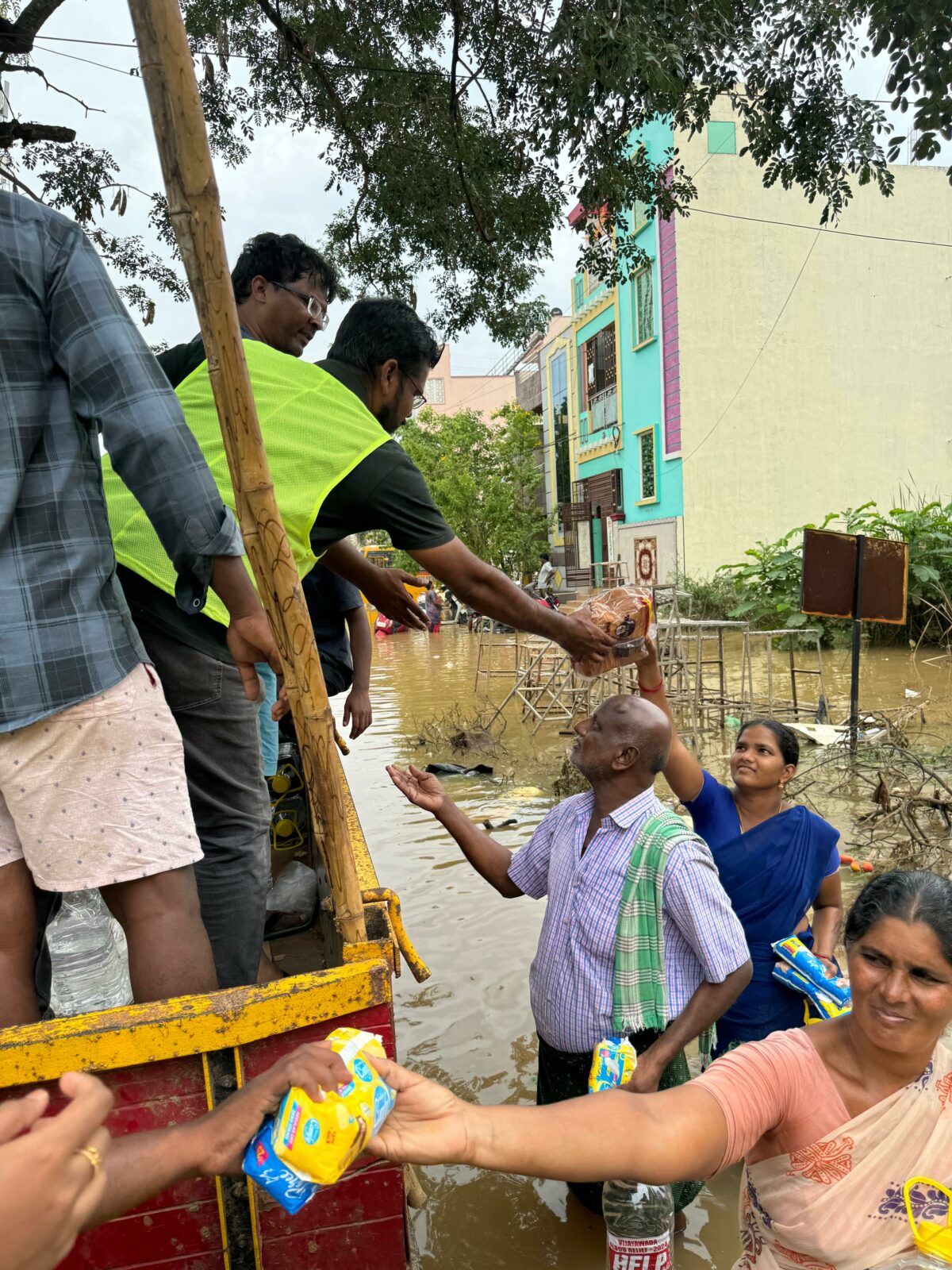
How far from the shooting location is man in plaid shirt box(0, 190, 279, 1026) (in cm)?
149

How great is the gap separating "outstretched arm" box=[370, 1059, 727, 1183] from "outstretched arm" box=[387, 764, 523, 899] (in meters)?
1.25

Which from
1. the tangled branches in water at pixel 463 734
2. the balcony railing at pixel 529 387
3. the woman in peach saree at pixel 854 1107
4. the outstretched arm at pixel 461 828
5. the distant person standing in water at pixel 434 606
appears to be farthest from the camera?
the balcony railing at pixel 529 387

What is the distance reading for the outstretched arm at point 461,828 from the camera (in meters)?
2.55

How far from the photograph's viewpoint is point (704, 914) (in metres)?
2.15

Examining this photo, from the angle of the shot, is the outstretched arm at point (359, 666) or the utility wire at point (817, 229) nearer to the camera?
the outstretched arm at point (359, 666)

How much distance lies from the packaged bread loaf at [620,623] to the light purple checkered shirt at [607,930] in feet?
1.53

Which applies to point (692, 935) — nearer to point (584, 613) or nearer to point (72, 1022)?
point (584, 613)

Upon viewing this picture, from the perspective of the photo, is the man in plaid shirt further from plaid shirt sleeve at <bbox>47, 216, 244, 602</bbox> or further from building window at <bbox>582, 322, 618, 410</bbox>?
building window at <bbox>582, 322, 618, 410</bbox>

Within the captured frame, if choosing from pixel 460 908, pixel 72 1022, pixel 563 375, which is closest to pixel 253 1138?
pixel 72 1022

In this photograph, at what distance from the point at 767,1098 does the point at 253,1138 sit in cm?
87

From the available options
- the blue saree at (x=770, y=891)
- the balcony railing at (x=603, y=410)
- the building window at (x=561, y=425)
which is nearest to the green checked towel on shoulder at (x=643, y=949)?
the blue saree at (x=770, y=891)

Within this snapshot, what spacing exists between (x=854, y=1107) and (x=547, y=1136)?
65 cm

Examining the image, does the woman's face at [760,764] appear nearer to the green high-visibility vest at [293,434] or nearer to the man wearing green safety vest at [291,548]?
the man wearing green safety vest at [291,548]

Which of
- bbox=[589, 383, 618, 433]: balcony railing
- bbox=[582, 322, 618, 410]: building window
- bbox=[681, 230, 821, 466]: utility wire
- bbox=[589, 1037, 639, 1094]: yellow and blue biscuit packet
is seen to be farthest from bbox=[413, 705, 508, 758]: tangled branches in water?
bbox=[582, 322, 618, 410]: building window
